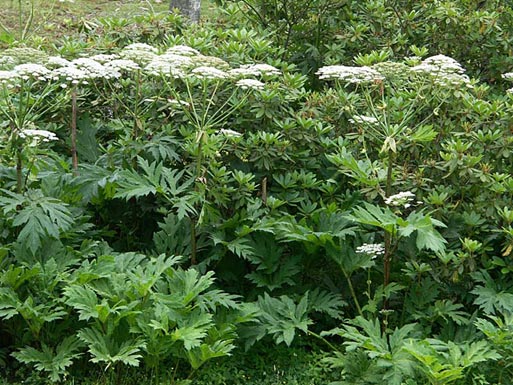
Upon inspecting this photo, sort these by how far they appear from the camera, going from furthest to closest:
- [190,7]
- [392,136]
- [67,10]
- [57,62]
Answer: [67,10]
[190,7]
[57,62]
[392,136]

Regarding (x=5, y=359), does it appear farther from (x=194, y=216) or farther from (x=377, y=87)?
(x=377, y=87)

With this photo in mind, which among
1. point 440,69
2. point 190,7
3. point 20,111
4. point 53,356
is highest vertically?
point 440,69

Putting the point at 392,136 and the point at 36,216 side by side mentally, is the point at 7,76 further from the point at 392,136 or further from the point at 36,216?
the point at 392,136

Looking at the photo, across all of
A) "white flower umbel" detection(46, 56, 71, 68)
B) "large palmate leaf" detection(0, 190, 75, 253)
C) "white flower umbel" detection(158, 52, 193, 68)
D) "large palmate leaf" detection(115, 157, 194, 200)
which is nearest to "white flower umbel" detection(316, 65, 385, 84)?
"white flower umbel" detection(158, 52, 193, 68)

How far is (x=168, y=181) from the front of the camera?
5.80 meters

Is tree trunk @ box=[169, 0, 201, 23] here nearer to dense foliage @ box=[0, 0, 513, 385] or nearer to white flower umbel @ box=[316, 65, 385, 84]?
dense foliage @ box=[0, 0, 513, 385]

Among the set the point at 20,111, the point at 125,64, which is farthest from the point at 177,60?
the point at 20,111

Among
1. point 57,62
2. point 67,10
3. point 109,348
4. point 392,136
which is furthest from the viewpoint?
point 67,10

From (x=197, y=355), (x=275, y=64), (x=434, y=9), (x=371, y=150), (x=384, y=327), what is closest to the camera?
(x=197, y=355)

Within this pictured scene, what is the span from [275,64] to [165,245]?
2.01 metres

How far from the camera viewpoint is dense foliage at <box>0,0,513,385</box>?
17.1 ft

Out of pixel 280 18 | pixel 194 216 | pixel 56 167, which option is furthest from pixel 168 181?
pixel 280 18

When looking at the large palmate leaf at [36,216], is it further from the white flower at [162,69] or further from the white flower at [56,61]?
the white flower at [162,69]

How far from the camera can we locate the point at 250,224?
5.98 m
